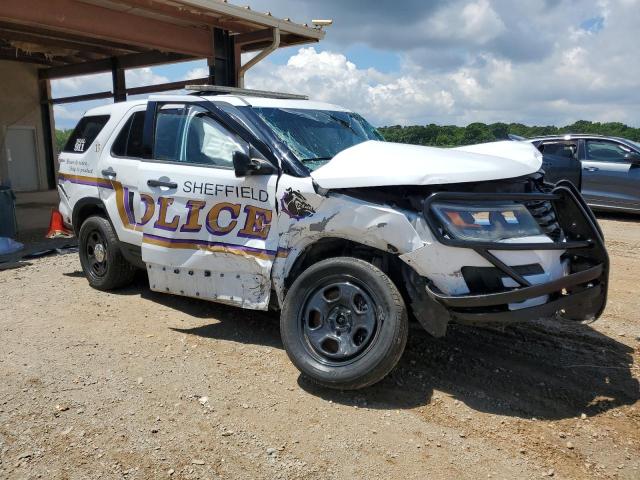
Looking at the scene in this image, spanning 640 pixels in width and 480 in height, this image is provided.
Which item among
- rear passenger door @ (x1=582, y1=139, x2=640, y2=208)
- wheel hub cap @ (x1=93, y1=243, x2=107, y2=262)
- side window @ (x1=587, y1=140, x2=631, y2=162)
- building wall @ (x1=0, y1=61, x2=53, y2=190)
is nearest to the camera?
wheel hub cap @ (x1=93, y1=243, x2=107, y2=262)

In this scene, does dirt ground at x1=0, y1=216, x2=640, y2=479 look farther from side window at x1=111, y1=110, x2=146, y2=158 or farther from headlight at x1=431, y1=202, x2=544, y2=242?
side window at x1=111, y1=110, x2=146, y2=158

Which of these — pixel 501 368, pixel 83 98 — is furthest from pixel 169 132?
pixel 83 98

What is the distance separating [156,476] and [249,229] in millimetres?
1888

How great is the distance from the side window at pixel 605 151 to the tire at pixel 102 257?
9641mm

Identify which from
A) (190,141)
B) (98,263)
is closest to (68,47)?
(98,263)

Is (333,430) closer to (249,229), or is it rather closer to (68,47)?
(249,229)

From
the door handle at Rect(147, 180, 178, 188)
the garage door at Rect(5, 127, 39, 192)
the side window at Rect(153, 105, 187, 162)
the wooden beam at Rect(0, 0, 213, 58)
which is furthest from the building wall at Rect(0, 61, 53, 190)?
the door handle at Rect(147, 180, 178, 188)

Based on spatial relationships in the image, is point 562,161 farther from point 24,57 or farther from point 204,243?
point 24,57

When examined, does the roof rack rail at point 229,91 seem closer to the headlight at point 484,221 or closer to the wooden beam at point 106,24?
the headlight at point 484,221

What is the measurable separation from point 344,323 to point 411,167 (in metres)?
1.08

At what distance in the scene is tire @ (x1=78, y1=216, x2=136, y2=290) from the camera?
5.63m

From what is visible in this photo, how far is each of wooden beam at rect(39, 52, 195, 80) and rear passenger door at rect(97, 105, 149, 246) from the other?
286 inches

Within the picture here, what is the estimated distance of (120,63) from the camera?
13633 millimetres

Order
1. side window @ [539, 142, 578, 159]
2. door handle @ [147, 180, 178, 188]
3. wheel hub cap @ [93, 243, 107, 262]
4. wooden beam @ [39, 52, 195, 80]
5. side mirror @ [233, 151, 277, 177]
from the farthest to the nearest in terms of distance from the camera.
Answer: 1. wooden beam @ [39, 52, 195, 80]
2. side window @ [539, 142, 578, 159]
3. wheel hub cap @ [93, 243, 107, 262]
4. door handle @ [147, 180, 178, 188]
5. side mirror @ [233, 151, 277, 177]
